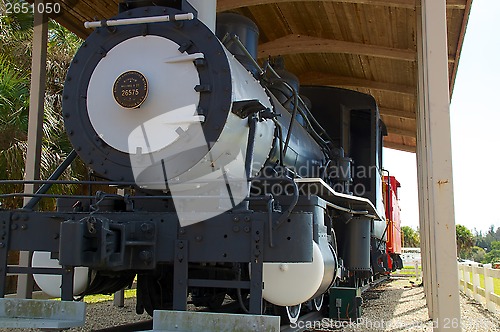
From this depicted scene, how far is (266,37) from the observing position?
1035 centimetres

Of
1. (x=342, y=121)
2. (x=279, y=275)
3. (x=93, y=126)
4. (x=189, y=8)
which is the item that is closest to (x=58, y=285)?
(x=93, y=126)

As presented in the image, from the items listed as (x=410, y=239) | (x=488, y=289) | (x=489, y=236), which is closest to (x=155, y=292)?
(x=488, y=289)

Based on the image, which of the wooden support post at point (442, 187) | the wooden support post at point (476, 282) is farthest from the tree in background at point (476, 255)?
the wooden support post at point (442, 187)

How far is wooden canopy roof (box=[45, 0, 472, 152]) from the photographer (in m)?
8.21

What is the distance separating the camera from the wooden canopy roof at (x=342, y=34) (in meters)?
8.21

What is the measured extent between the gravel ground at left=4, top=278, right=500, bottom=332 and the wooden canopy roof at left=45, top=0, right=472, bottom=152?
4.21m

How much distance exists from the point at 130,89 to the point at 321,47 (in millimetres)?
6373

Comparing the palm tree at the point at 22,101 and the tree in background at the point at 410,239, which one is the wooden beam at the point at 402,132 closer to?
the palm tree at the point at 22,101

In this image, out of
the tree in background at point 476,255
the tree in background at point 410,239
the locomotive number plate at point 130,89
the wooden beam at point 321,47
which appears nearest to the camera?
the locomotive number plate at point 130,89

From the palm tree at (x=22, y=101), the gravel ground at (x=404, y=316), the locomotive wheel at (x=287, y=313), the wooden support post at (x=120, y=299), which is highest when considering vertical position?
the palm tree at (x=22, y=101)

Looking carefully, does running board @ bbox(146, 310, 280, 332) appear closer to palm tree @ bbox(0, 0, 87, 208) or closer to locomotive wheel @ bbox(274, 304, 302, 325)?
locomotive wheel @ bbox(274, 304, 302, 325)

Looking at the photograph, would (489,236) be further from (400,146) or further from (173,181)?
(173,181)

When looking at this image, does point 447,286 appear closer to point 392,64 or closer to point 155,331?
point 155,331

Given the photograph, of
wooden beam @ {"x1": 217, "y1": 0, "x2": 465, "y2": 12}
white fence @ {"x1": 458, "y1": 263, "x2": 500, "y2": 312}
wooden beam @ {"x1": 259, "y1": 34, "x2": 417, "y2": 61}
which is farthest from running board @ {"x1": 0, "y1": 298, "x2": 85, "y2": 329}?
wooden beam @ {"x1": 259, "y1": 34, "x2": 417, "y2": 61}
